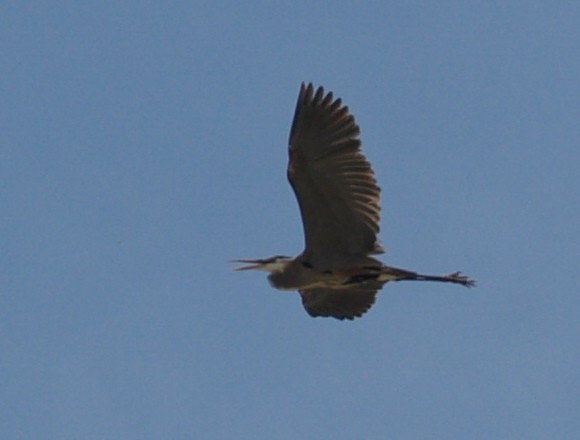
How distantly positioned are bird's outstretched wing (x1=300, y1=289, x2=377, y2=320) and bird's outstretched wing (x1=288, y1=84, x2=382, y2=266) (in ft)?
4.02

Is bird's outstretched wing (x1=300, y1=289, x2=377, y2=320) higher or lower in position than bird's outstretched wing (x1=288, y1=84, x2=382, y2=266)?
lower

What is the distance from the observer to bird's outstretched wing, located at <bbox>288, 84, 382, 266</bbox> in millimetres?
15617

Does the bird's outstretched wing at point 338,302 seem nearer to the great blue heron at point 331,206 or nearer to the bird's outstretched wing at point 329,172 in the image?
the great blue heron at point 331,206

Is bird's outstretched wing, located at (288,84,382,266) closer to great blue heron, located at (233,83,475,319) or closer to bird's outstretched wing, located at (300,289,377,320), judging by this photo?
great blue heron, located at (233,83,475,319)

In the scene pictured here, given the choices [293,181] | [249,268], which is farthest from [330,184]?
[249,268]

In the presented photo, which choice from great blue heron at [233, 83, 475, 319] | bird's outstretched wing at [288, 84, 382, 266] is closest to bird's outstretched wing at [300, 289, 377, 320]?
great blue heron at [233, 83, 475, 319]

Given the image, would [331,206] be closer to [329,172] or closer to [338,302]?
[329,172]

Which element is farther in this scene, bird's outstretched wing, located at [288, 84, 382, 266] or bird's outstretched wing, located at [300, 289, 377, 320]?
bird's outstretched wing, located at [300, 289, 377, 320]

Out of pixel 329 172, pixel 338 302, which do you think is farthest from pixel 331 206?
pixel 338 302

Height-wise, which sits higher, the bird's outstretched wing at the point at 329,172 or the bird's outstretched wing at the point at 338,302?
the bird's outstretched wing at the point at 329,172

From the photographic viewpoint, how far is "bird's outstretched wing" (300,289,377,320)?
674 inches

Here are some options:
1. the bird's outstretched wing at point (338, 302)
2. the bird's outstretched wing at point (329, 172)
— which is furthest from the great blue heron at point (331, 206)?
the bird's outstretched wing at point (338, 302)

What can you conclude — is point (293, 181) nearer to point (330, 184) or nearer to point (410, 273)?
point (330, 184)

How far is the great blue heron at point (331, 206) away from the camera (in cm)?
Answer: 1563
